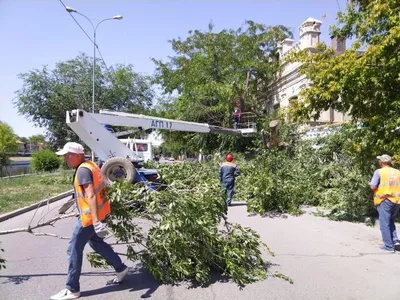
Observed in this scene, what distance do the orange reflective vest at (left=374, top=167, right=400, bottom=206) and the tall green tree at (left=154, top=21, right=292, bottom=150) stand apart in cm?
1422

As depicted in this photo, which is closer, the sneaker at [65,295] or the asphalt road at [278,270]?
the sneaker at [65,295]

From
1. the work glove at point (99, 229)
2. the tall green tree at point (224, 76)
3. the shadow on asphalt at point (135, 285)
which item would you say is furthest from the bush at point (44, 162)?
the work glove at point (99, 229)

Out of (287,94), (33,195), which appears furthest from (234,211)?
(287,94)

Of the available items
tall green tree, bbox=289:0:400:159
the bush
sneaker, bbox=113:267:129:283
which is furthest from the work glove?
the bush

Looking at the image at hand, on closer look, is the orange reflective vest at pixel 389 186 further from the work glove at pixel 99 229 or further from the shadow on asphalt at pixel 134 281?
the work glove at pixel 99 229

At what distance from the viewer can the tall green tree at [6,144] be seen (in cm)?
2714

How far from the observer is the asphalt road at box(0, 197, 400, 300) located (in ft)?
13.7

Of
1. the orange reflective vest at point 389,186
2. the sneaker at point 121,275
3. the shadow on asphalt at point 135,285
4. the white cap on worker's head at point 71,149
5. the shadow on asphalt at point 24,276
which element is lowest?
the shadow on asphalt at point 135,285

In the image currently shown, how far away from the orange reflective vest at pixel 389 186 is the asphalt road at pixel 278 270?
92 centimetres

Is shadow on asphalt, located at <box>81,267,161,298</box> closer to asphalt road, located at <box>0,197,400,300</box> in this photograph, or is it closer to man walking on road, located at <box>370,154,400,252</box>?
asphalt road, located at <box>0,197,400,300</box>

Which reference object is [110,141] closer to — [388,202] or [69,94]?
[388,202]

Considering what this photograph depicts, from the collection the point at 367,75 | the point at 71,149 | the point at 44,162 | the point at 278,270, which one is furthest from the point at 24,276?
the point at 44,162

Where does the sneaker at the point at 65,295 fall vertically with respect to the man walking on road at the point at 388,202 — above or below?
below

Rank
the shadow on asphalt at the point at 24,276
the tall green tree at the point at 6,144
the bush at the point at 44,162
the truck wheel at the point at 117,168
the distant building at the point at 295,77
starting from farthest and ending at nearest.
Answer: the bush at the point at 44,162, the tall green tree at the point at 6,144, the distant building at the point at 295,77, the truck wheel at the point at 117,168, the shadow on asphalt at the point at 24,276
